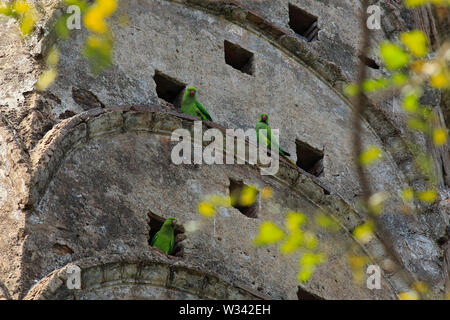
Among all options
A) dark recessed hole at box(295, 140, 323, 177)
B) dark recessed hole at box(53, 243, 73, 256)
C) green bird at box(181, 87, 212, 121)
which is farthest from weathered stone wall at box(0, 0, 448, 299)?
green bird at box(181, 87, 212, 121)

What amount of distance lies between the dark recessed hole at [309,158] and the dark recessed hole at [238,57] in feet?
4.65

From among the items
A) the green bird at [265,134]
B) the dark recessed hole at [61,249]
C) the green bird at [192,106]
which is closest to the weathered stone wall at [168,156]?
the dark recessed hole at [61,249]

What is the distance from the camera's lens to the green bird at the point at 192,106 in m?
12.6

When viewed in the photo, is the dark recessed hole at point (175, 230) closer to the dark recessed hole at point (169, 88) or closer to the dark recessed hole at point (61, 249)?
the dark recessed hole at point (61, 249)

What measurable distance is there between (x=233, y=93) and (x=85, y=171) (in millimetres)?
3594

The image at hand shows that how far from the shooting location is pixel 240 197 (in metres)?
12.0

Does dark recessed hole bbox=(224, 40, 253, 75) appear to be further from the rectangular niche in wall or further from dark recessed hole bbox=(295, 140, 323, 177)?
the rectangular niche in wall

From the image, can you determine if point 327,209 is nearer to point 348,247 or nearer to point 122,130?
point 348,247

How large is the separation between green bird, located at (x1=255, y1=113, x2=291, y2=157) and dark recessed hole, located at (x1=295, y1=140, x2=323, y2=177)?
0.68 meters

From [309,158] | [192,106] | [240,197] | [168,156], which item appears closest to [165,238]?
[168,156]

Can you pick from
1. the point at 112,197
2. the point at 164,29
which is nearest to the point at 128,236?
the point at 112,197

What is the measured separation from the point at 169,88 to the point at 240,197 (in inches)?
83.9

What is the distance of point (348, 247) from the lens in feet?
41.6

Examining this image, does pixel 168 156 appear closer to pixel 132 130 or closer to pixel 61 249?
pixel 132 130
